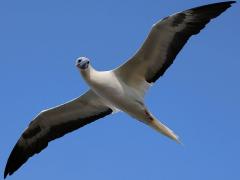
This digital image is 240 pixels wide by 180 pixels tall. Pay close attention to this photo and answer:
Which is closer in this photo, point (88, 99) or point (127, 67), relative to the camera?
point (127, 67)

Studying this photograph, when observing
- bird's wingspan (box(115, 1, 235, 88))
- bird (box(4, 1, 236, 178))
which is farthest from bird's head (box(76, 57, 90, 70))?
bird's wingspan (box(115, 1, 235, 88))

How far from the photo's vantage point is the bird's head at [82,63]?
17.5m

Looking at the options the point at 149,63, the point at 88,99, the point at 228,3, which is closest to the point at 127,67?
the point at 149,63

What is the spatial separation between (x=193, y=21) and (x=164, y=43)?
3.17 feet

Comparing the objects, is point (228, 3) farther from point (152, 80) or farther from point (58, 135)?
point (58, 135)

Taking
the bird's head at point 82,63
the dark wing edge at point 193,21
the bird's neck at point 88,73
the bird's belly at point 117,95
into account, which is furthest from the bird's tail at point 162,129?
the bird's head at point 82,63

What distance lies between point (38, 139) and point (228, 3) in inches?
269

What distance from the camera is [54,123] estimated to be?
19.9 metres

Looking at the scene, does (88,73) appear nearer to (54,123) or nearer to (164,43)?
(164,43)

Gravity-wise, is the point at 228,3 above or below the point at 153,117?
above

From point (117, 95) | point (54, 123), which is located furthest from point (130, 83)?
point (54, 123)

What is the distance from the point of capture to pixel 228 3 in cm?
1650

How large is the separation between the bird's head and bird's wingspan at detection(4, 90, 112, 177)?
5.14 ft

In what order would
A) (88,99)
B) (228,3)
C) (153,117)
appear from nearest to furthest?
(228,3) < (153,117) < (88,99)
